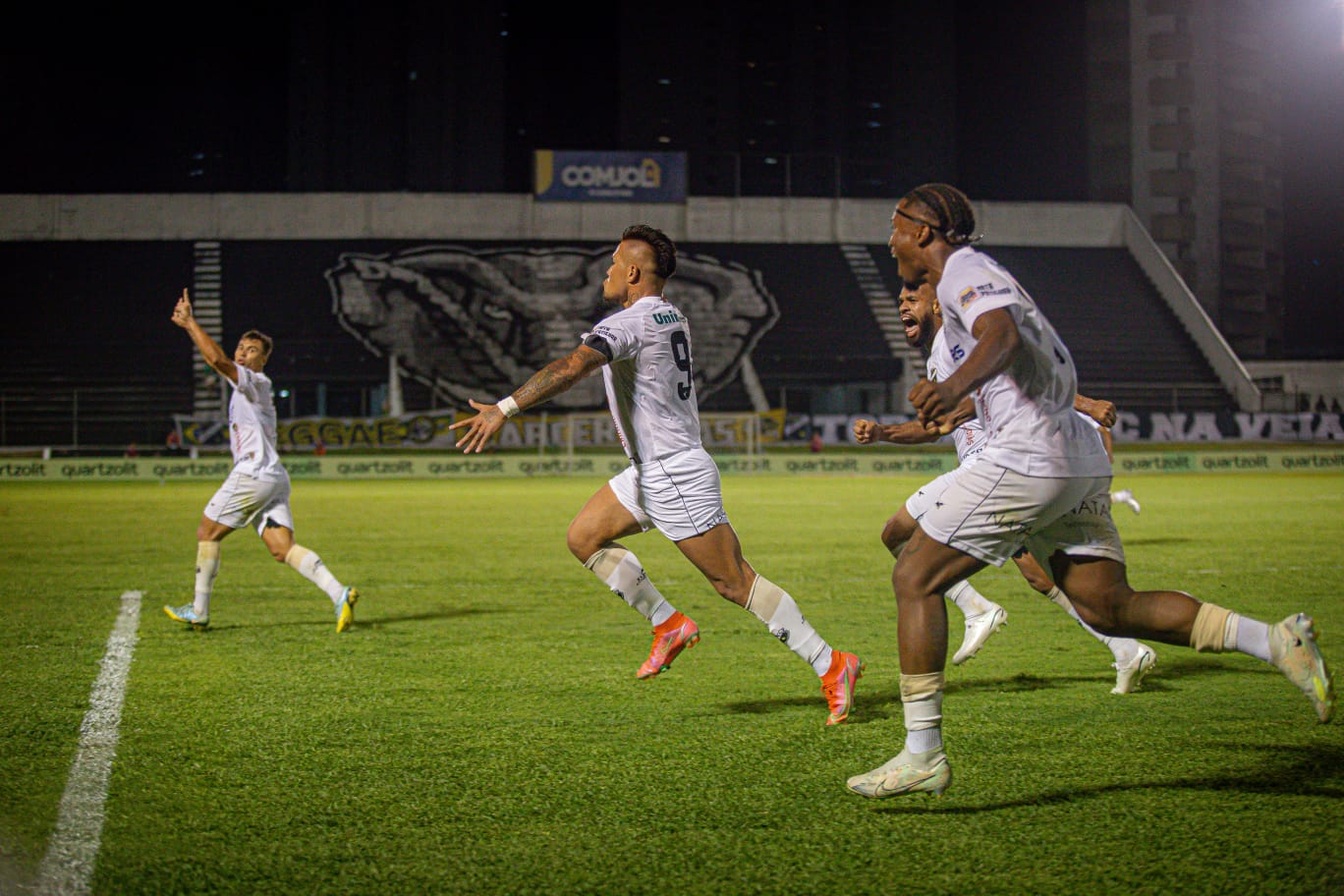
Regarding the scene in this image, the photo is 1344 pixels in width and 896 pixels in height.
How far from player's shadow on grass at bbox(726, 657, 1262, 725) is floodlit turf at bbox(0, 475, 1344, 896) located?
31 millimetres

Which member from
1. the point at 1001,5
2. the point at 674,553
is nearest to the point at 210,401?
the point at 674,553

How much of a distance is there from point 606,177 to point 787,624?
45754mm

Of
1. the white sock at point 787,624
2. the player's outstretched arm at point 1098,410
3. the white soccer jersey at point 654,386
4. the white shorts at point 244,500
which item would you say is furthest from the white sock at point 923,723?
the white shorts at point 244,500

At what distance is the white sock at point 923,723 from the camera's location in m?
4.36

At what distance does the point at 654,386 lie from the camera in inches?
237

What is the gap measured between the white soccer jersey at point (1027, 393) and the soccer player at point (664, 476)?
5.34 feet

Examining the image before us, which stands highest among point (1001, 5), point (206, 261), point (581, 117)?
point (1001, 5)

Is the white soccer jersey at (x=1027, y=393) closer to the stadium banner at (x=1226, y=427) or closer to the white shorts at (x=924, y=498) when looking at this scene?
the white shorts at (x=924, y=498)

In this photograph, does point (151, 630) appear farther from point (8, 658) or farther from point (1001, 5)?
point (1001, 5)

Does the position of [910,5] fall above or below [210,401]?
above

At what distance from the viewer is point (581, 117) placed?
7381 centimetres

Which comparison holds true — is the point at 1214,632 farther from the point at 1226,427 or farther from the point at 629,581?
the point at 1226,427

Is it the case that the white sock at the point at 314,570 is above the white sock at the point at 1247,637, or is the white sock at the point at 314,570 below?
below

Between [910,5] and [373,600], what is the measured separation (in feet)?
241
